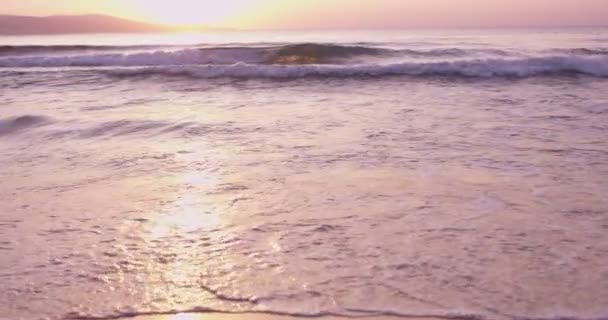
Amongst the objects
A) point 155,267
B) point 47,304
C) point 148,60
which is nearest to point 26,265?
point 47,304

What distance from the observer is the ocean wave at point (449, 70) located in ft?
35.8

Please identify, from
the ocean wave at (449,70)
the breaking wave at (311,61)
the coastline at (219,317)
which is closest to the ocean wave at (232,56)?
the breaking wave at (311,61)

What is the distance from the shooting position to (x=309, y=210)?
10.6 ft

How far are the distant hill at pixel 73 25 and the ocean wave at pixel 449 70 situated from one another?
5531 centimetres

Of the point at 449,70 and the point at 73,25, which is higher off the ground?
the point at 73,25

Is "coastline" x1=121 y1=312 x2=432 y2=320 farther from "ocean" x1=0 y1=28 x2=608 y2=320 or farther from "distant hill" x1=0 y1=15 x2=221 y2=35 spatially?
"distant hill" x1=0 y1=15 x2=221 y2=35

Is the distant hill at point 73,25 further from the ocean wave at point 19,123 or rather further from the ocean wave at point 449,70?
the ocean wave at point 19,123

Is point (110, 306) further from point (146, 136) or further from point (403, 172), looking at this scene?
point (146, 136)

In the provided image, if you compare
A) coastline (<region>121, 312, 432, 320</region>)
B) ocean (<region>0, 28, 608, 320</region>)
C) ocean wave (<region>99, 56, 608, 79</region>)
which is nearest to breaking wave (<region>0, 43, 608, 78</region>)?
ocean wave (<region>99, 56, 608, 79</region>)

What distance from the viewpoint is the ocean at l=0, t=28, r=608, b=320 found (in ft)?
7.24

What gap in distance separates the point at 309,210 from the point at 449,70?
8.58 m

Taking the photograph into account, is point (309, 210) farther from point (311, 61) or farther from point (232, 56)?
point (232, 56)

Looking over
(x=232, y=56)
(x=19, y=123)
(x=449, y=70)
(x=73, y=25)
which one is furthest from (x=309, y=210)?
(x=73, y=25)

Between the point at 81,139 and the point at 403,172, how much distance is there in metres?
3.11
